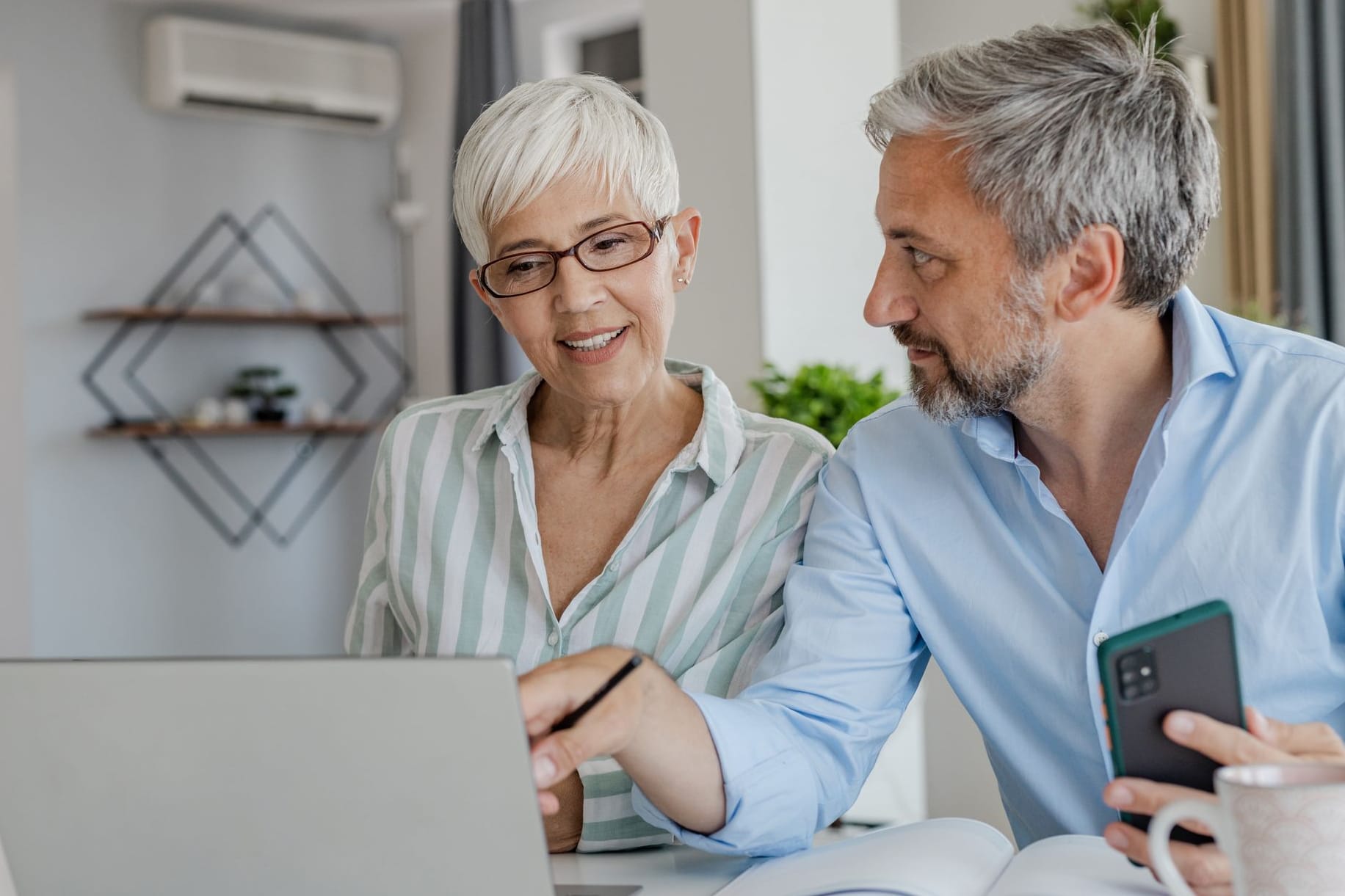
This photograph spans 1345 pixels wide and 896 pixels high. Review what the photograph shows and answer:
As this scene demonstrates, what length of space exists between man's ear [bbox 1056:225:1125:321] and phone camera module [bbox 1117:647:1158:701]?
0.44 m

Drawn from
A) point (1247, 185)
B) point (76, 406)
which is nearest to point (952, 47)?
point (1247, 185)

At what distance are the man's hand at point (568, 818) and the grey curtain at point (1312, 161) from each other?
119 inches

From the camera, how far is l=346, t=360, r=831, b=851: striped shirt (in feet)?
4.17

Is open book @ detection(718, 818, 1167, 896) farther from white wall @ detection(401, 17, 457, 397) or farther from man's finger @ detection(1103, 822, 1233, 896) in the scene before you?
white wall @ detection(401, 17, 457, 397)

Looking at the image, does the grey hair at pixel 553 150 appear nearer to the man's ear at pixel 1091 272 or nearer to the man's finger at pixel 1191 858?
the man's ear at pixel 1091 272

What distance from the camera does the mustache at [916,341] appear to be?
45.8 inches

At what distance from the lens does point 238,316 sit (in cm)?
505

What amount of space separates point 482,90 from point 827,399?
2735 millimetres

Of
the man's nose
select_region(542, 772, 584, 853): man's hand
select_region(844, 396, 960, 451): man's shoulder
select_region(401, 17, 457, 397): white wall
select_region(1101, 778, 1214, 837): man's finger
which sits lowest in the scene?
select_region(542, 772, 584, 853): man's hand

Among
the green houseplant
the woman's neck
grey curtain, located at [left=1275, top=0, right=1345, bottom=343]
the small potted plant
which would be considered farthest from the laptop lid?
the small potted plant

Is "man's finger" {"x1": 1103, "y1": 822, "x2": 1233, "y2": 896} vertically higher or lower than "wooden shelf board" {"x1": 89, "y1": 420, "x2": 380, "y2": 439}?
lower

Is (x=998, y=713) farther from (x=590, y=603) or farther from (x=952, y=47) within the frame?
(x=952, y=47)

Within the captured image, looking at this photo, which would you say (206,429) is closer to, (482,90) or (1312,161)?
(482,90)

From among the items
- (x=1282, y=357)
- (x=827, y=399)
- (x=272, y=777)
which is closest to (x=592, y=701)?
(x=272, y=777)
